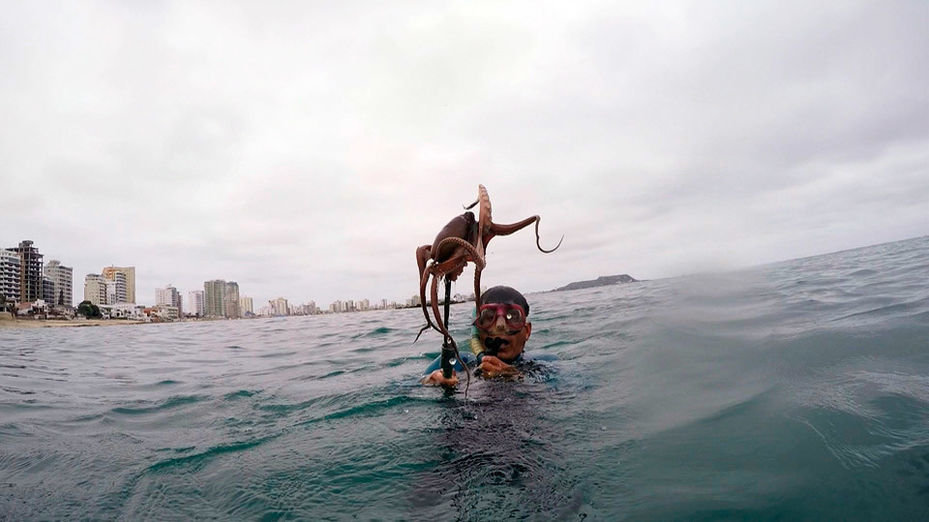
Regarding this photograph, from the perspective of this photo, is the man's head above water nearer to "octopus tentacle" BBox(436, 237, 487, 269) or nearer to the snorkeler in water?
the snorkeler in water

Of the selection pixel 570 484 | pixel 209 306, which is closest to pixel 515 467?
pixel 570 484

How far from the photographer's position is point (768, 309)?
30.9 feet

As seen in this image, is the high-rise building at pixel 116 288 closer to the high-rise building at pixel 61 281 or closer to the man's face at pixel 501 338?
the high-rise building at pixel 61 281

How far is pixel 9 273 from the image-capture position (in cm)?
9806

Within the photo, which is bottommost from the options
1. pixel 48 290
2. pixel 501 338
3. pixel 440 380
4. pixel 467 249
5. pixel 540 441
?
pixel 540 441

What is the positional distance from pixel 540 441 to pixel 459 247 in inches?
73.3

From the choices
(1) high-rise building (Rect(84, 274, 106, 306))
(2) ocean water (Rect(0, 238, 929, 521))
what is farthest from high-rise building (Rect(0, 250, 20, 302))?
(2) ocean water (Rect(0, 238, 929, 521))

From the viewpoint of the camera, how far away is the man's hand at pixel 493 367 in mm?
5348

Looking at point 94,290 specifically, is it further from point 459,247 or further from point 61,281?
point 459,247

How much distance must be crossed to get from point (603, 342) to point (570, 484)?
275 inches

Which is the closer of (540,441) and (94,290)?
(540,441)

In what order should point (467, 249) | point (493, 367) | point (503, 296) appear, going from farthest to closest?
point (503, 296) → point (493, 367) → point (467, 249)

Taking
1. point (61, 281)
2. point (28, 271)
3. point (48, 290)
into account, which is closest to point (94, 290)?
point (61, 281)

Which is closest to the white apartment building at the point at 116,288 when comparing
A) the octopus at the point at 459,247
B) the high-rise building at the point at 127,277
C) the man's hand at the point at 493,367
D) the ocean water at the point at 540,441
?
the high-rise building at the point at 127,277
